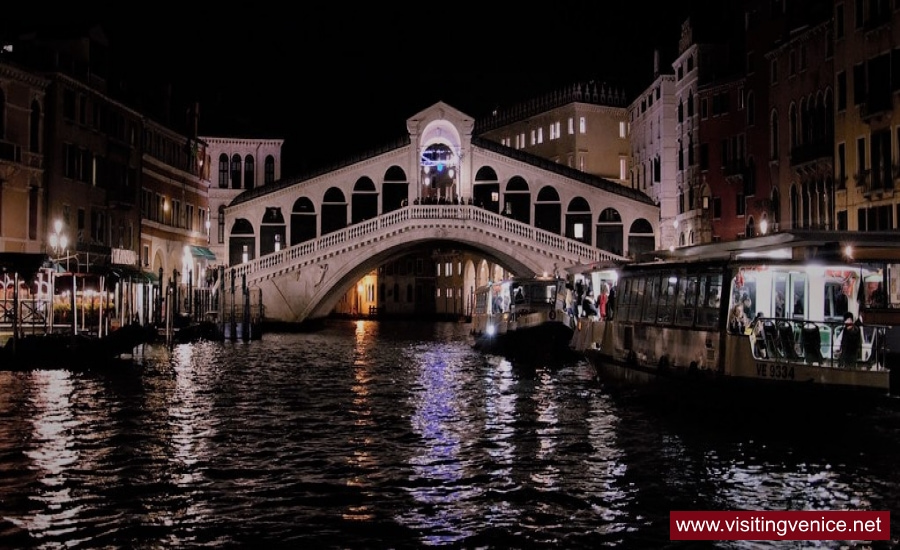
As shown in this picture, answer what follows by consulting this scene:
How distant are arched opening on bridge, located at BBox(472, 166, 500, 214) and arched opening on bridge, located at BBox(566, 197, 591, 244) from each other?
10.9 ft

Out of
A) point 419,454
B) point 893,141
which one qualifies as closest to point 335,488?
point 419,454

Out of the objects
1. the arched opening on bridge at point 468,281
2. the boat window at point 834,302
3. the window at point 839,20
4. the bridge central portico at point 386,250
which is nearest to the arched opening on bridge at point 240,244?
the bridge central portico at point 386,250

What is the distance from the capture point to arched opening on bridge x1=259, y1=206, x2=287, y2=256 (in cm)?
5194

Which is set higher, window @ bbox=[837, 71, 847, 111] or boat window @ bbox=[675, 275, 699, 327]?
window @ bbox=[837, 71, 847, 111]

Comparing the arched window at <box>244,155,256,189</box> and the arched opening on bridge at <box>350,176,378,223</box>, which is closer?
the arched opening on bridge at <box>350,176,378,223</box>

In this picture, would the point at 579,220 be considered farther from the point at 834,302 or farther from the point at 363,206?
the point at 834,302

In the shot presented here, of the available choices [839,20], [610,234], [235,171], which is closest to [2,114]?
[839,20]

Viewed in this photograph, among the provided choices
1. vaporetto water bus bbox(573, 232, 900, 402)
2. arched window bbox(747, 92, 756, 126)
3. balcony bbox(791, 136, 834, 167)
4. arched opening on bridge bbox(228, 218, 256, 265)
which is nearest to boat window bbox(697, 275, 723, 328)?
vaporetto water bus bbox(573, 232, 900, 402)

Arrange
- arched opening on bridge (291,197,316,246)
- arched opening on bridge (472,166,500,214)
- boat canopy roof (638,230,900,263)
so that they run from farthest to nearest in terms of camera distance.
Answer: arched opening on bridge (291,197,316,246) → arched opening on bridge (472,166,500,214) → boat canopy roof (638,230,900,263)

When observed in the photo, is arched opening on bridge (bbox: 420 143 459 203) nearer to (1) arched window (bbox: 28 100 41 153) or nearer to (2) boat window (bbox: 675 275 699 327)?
(1) arched window (bbox: 28 100 41 153)

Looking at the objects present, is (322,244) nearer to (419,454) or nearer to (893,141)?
(893,141)

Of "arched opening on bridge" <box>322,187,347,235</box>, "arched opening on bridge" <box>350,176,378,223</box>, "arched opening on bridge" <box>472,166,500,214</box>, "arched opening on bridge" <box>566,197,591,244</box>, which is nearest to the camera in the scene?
"arched opening on bridge" <box>472,166,500,214</box>

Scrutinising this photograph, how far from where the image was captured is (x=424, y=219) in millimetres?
46125

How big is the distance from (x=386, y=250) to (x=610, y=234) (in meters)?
10.9
